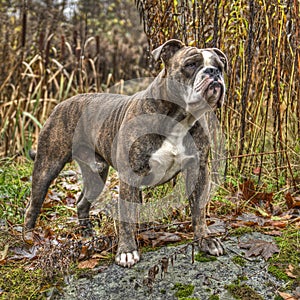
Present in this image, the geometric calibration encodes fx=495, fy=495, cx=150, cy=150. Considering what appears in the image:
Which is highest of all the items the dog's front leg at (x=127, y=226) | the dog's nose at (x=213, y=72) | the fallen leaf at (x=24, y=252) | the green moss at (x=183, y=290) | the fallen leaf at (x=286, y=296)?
the dog's nose at (x=213, y=72)

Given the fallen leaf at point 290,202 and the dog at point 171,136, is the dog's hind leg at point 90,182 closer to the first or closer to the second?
the dog at point 171,136

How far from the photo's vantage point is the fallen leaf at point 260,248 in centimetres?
333

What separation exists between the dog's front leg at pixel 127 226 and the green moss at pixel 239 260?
65cm

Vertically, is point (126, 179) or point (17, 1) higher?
point (17, 1)

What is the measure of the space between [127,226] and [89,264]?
1.19ft

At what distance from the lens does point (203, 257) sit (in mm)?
3344

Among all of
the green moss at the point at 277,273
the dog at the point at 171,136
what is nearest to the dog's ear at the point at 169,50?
the dog at the point at 171,136

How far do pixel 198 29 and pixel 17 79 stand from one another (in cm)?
398

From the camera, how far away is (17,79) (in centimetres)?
742

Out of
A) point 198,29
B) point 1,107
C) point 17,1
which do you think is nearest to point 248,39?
point 198,29

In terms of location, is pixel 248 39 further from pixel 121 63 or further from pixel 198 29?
pixel 121 63

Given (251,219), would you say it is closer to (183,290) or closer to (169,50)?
(183,290)

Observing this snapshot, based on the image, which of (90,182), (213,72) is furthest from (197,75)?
(90,182)

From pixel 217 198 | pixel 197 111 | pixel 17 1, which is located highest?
pixel 17 1
